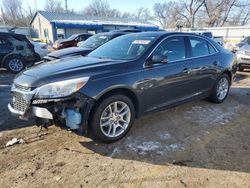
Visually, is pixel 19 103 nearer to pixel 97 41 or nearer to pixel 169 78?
pixel 169 78

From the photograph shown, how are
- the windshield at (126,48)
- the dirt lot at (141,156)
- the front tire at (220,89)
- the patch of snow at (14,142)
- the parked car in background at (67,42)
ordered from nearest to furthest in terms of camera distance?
the dirt lot at (141,156), the patch of snow at (14,142), the windshield at (126,48), the front tire at (220,89), the parked car in background at (67,42)

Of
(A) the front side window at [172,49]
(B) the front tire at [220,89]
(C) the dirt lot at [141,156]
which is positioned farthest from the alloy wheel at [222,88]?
(A) the front side window at [172,49]

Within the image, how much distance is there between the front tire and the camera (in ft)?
18.8

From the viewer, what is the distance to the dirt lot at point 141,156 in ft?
10.0

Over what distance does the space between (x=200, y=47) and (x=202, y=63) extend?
39cm

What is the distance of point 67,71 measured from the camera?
3.61 m

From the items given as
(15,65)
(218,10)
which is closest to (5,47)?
(15,65)

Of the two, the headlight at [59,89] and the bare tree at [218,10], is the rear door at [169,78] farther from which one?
the bare tree at [218,10]

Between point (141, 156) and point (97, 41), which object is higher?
point (97, 41)

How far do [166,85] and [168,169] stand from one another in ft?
5.20

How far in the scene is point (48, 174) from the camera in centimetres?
317

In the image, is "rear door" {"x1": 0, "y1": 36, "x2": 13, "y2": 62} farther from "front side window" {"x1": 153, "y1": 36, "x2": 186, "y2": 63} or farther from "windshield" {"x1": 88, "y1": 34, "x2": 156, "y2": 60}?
"front side window" {"x1": 153, "y1": 36, "x2": 186, "y2": 63}

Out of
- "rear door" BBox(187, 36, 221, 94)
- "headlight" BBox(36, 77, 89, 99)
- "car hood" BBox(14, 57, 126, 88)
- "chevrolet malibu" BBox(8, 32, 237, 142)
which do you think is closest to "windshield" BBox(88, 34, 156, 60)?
"chevrolet malibu" BBox(8, 32, 237, 142)

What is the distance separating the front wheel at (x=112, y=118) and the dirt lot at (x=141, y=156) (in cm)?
17
